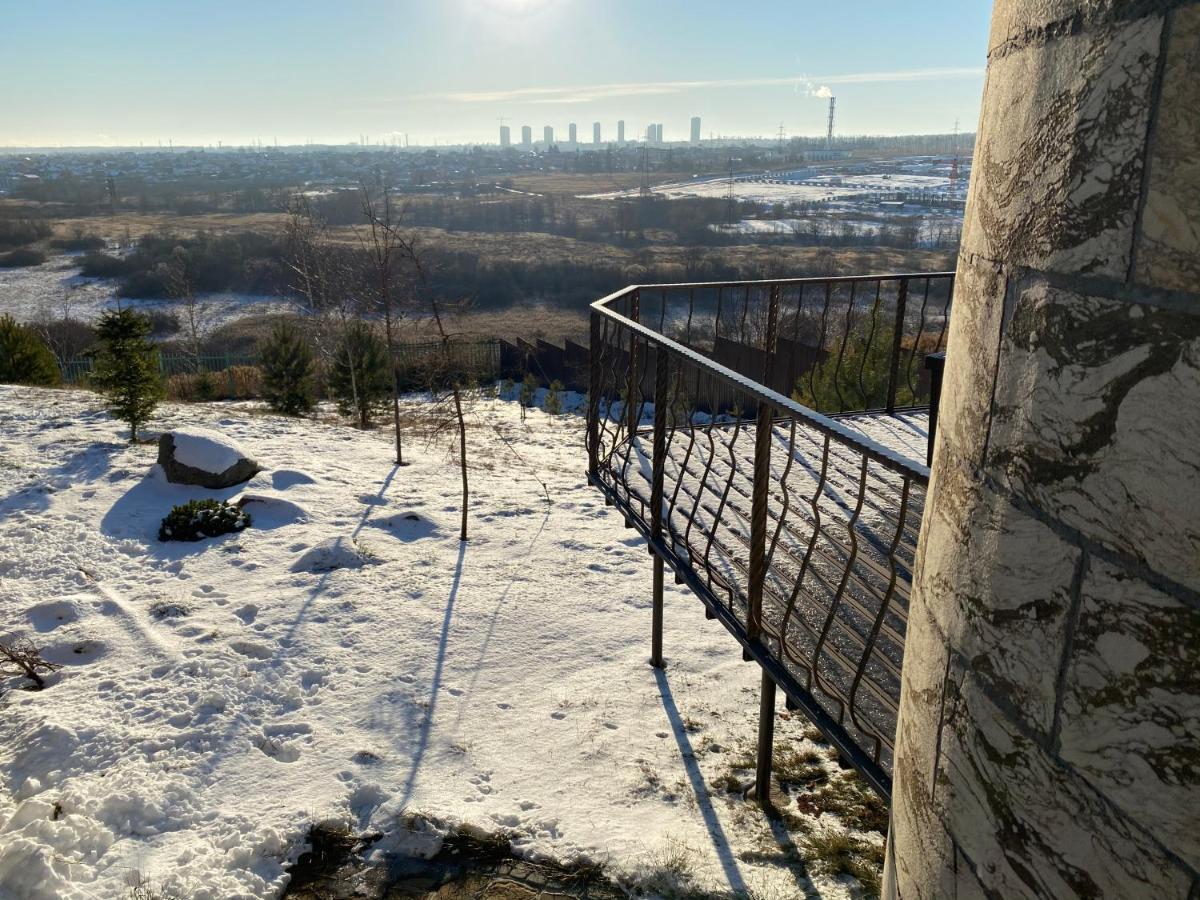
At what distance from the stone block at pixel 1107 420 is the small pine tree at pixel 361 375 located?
16.5 meters

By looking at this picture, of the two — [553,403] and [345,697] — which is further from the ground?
[345,697]

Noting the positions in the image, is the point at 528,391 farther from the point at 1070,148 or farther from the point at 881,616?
the point at 1070,148

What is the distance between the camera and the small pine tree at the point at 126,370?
1078 centimetres

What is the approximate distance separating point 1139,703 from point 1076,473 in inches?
10.8

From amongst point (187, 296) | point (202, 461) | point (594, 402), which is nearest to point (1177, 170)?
point (594, 402)

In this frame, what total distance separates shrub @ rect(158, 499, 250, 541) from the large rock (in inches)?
37.2

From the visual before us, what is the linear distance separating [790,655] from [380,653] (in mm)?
3655

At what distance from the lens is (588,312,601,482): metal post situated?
499 cm

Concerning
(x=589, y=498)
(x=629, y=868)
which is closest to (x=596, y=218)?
(x=589, y=498)

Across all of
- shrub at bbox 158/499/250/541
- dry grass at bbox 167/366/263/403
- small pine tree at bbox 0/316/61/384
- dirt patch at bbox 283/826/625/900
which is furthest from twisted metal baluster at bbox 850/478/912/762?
small pine tree at bbox 0/316/61/384

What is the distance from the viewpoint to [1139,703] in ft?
3.06

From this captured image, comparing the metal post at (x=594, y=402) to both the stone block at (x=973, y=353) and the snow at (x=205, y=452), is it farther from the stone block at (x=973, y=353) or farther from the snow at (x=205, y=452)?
the snow at (x=205, y=452)

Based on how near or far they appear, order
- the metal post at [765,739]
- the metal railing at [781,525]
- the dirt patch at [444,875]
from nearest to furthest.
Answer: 1. the metal railing at [781,525]
2. the dirt patch at [444,875]
3. the metal post at [765,739]

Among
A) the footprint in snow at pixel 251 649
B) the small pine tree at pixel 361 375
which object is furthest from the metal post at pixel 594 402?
the small pine tree at pixel 361 375
